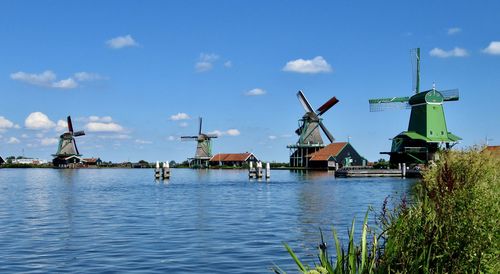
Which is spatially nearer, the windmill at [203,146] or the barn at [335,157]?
the barn at [335,157]

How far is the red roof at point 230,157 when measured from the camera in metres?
146

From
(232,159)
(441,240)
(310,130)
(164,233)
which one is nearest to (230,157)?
(232,159)

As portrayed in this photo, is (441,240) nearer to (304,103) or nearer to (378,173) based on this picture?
(378,173)

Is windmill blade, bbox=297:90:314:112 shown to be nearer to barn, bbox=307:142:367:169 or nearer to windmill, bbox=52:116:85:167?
barn, bbox=307:142:367:169

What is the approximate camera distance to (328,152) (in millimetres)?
117312

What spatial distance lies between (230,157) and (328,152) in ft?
126

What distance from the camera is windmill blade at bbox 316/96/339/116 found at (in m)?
114

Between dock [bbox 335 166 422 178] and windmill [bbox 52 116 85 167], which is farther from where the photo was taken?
windmill [bbox 52 116 85 167]

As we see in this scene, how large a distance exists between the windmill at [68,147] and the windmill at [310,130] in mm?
62277

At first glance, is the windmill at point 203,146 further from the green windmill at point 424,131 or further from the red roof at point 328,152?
the green windmill at point 424,131

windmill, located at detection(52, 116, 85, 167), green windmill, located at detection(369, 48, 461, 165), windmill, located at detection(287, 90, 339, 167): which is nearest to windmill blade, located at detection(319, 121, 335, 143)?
windmill, located at detection(287, 90, 339, 167)

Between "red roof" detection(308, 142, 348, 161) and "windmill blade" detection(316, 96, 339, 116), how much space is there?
23.9ft

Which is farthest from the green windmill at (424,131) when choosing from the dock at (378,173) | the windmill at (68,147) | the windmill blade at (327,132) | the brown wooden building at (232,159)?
the windmill at (68,147)

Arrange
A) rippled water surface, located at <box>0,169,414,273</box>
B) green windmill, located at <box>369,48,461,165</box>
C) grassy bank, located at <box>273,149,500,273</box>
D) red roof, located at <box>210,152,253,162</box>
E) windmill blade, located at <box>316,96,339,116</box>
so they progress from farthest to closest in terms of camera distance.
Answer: red roof, located at <box>210,152,253,162</box>, windmill blade, located at <box>316,96,339,116</box>, green windmill, located at <box>369,48,461,165</box>, rippled water surface, located at <box>0,169,414,273</box>, grassy bank, located at <box>273,149,500,273</box>
